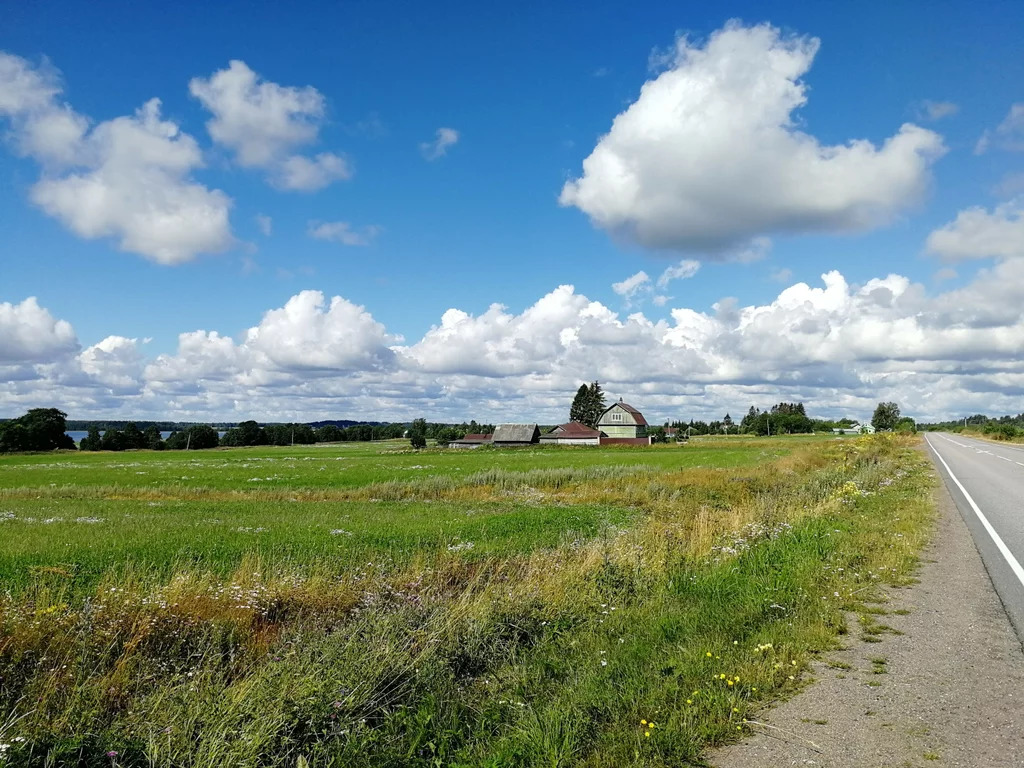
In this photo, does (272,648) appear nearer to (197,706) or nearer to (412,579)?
(197,706)

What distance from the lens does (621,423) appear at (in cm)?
13125

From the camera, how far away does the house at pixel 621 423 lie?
130m

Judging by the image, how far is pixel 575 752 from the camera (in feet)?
17.9

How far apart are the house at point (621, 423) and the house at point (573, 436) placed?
630 cm

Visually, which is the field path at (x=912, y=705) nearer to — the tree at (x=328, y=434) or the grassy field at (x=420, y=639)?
the grassy field at (x=420, y=639)

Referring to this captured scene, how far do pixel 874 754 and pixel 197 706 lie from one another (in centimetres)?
620

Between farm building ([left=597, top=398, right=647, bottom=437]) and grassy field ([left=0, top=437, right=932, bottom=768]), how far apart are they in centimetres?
11146

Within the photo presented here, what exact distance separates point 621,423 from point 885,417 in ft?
235

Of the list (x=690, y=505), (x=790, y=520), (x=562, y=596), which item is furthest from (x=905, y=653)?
(x=690, y=505)

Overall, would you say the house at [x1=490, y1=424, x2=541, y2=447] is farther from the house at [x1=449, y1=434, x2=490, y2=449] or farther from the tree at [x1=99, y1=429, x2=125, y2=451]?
the tree at [x1=99, y1=429, x2=125, y2=451]

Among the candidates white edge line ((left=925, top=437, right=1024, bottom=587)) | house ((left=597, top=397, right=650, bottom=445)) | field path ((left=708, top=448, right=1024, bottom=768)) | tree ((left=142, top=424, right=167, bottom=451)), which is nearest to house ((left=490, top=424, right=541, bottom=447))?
house ((left=597, top=397, right=650, bottom=445))

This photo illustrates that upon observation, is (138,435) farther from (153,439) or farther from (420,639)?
(420,639)

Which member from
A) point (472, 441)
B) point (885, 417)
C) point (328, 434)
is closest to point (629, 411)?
point (472, 441)

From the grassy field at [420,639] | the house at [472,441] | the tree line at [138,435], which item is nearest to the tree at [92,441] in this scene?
the tree line at [138,435]
